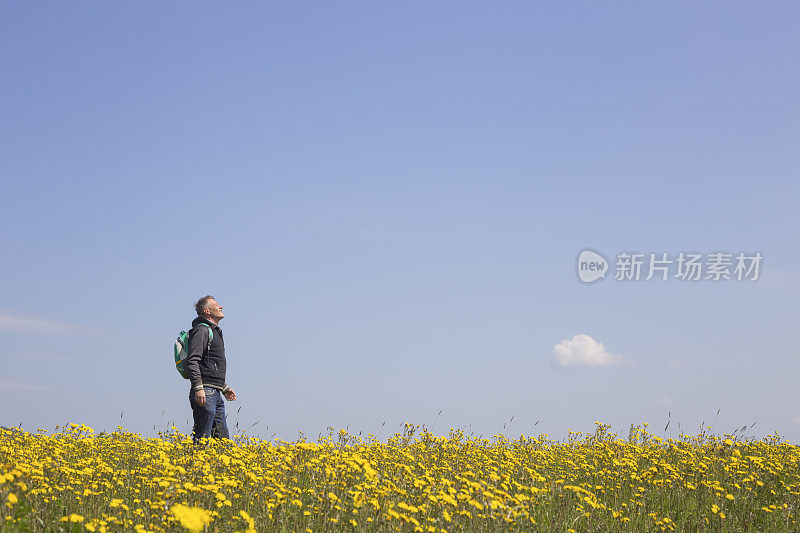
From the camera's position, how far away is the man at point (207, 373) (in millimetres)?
8914

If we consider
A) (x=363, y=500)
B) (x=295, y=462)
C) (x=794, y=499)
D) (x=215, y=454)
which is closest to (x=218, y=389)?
(x=215, y=454)

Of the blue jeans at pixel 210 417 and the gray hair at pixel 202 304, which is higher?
the gray hair at pixel 202 304

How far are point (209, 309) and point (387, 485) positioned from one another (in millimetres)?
4591

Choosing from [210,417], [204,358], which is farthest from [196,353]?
[210,417]

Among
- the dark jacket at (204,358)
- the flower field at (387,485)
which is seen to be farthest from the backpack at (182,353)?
the flower field at (387,485)

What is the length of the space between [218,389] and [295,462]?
9.72ft

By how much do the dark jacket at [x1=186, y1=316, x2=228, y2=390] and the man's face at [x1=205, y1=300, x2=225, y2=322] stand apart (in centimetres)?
11

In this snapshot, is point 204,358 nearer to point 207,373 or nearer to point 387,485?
point 207,373

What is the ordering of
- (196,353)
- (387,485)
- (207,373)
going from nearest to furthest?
(387,485), (196,353), (207,373)

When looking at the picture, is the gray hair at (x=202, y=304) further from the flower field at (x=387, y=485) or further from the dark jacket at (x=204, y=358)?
the flower field at (x=387, y=485)

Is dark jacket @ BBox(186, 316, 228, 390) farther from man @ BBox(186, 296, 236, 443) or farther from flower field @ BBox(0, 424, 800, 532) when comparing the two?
flower field @ BBox(0, 424, 800, 532)

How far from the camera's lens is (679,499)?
7.96 m

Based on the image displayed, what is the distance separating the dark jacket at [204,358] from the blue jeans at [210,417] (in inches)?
5.9

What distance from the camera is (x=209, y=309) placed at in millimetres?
9336
